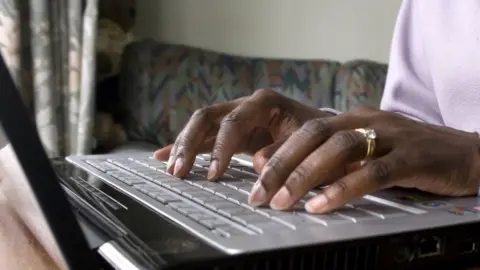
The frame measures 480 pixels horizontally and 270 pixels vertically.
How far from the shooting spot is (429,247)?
1.49ft

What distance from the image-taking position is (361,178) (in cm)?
52

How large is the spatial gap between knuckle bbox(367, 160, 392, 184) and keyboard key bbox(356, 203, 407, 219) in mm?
23

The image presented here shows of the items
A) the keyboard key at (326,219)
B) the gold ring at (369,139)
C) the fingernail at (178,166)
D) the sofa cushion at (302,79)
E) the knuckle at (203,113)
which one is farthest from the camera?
the sofa cushion at (302,79)

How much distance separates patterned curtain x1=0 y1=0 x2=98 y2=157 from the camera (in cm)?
226

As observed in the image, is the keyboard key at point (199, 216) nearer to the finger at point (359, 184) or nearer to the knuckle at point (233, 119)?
the finger at point (359, 184)

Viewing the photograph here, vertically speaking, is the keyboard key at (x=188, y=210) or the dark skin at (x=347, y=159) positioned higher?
the dark skin at (x=347, y=159)

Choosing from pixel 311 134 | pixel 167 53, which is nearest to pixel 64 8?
pixel 167 53

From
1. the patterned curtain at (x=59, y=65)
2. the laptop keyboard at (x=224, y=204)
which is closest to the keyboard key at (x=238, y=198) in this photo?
the laptop keyboard at (x=224, y=204)

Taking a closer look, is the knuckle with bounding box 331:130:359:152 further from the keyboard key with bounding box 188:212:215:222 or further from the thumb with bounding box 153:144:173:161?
the thumb with bounding box 153:144:173:161

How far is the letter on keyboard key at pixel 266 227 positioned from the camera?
1.40ft

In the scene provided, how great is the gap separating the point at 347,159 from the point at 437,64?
0.36 metres

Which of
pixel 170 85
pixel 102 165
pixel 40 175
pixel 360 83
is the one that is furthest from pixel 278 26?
pixel 40 175

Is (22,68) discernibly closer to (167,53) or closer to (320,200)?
(167,53)

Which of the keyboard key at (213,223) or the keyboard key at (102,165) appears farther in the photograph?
the keyboard key at (102,165)
